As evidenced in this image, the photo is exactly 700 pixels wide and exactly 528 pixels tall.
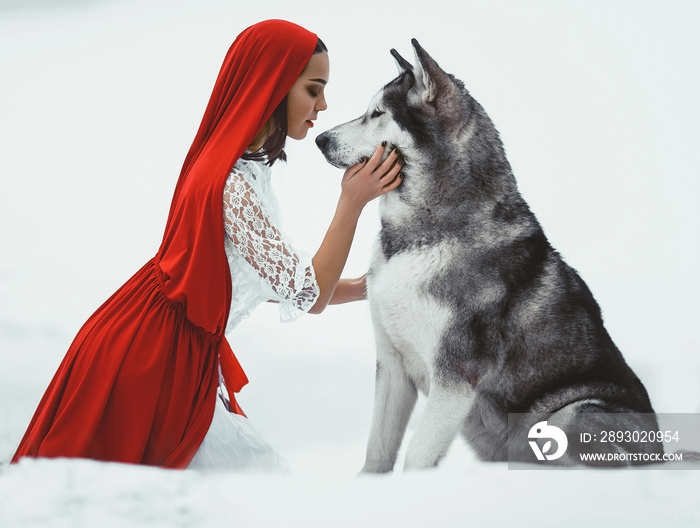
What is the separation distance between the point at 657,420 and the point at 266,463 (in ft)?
4.42

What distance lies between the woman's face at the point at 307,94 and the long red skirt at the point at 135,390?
2.27 ft

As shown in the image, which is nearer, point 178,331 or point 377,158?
point 178,331

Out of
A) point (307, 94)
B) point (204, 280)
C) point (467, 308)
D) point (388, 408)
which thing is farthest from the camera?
point (388, 408)

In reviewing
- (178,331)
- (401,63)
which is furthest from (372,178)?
(178,331)

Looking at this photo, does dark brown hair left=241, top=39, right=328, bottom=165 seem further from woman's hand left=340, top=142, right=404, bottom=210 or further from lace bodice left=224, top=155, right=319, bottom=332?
woman's hand left=340, top=142, right=404, bottom=210

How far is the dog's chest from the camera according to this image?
2.12 metres

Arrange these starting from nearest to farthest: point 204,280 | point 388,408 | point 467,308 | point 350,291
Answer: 1. point 204,280
2. point 467,308
3. point 388,408
4. point 350,291

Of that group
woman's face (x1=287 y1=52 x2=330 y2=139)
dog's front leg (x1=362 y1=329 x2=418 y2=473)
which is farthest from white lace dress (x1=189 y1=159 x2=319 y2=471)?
dog's front leg (x1=362 y1=329 x2=418 y2=473)

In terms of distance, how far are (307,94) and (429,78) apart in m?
0.40

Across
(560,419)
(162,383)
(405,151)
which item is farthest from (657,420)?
(162,383)

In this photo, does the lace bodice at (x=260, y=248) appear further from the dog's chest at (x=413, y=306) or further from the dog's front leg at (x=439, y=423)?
the dog's front leg at (x=439, y=423)

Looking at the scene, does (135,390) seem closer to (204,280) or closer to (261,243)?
(204,280)

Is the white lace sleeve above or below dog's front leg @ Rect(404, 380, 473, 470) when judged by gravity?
above

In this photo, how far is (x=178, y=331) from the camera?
2.13 m
